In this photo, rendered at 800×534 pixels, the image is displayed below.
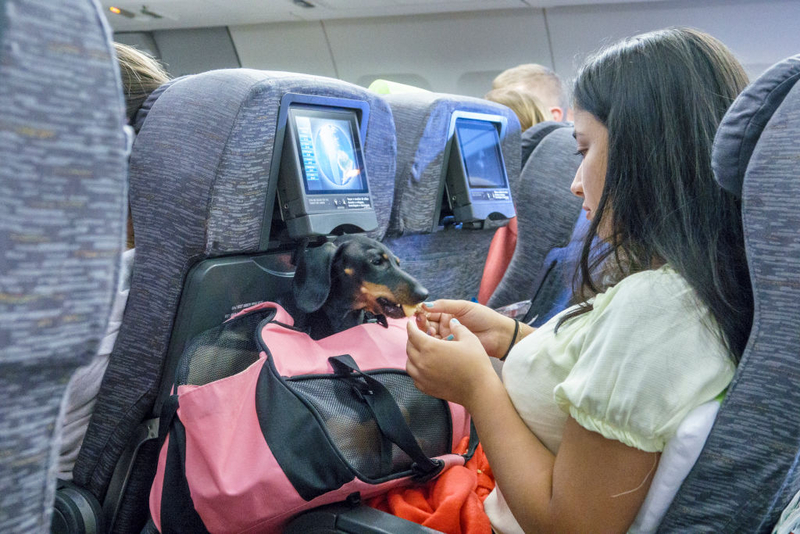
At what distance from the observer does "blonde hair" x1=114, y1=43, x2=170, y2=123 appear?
1.44 metres

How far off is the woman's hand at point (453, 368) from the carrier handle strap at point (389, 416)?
0.07 metres

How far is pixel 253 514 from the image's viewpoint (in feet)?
3.55

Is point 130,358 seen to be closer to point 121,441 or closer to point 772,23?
point 121,441

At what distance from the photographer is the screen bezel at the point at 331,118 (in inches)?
53.3

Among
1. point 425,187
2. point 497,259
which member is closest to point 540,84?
point 497,259

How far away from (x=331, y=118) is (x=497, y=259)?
1.33 metres

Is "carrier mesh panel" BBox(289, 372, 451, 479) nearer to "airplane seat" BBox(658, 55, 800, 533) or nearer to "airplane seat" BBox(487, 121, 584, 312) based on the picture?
"airplane seat" BBox(658, 55, 800, 533)

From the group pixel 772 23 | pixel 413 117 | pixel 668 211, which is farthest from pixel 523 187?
pixel 772 23

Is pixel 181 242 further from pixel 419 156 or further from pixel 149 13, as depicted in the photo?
pixel 149 13

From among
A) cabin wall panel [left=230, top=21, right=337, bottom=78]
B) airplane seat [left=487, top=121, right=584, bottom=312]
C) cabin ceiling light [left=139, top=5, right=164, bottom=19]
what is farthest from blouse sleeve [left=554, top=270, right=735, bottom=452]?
cabin ceiling light [left=139, top=5, right=164, bottom=19]

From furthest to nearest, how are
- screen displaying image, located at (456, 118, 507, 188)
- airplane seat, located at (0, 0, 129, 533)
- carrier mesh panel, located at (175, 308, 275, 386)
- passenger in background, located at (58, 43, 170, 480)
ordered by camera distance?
screen displaying image, located at (456, 118, 507, 188), passenger in background, located at (58, 43, 170, 480), carrier mesh panel, located at (175, 308, 275, 386), airplane seat, located at (0, 0, 129, 533)

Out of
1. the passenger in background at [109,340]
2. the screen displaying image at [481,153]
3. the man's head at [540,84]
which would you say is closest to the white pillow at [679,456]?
the passenger in background at [109,340]

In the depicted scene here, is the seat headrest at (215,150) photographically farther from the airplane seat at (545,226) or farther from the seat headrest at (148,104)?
the airplane seat at (545,226)

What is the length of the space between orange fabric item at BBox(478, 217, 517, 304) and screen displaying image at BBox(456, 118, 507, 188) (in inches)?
17.7
